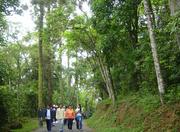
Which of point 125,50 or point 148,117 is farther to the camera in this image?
point 125,50

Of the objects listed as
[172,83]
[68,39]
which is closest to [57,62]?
[68,39]

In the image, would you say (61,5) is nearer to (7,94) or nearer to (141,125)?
(7,94)

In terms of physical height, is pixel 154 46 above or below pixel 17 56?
below

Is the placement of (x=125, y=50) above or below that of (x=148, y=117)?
above

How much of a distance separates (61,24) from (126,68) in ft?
21.6

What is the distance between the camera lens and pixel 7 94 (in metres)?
27.4

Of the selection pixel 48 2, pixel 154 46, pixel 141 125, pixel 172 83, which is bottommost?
pixel 141 125

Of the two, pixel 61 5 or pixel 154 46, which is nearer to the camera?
pixel 154 46

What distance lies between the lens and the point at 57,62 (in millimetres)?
58969

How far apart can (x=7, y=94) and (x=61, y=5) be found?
8411 millimetres

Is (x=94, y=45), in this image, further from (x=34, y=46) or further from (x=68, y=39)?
(x=34, y=46)

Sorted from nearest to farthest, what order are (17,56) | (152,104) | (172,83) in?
(152,104)
(172,83)
(17,56)

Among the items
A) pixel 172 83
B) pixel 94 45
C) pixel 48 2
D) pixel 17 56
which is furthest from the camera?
pixel 17 56

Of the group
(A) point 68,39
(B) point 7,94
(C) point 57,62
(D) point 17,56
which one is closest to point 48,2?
(A) point 68,39
